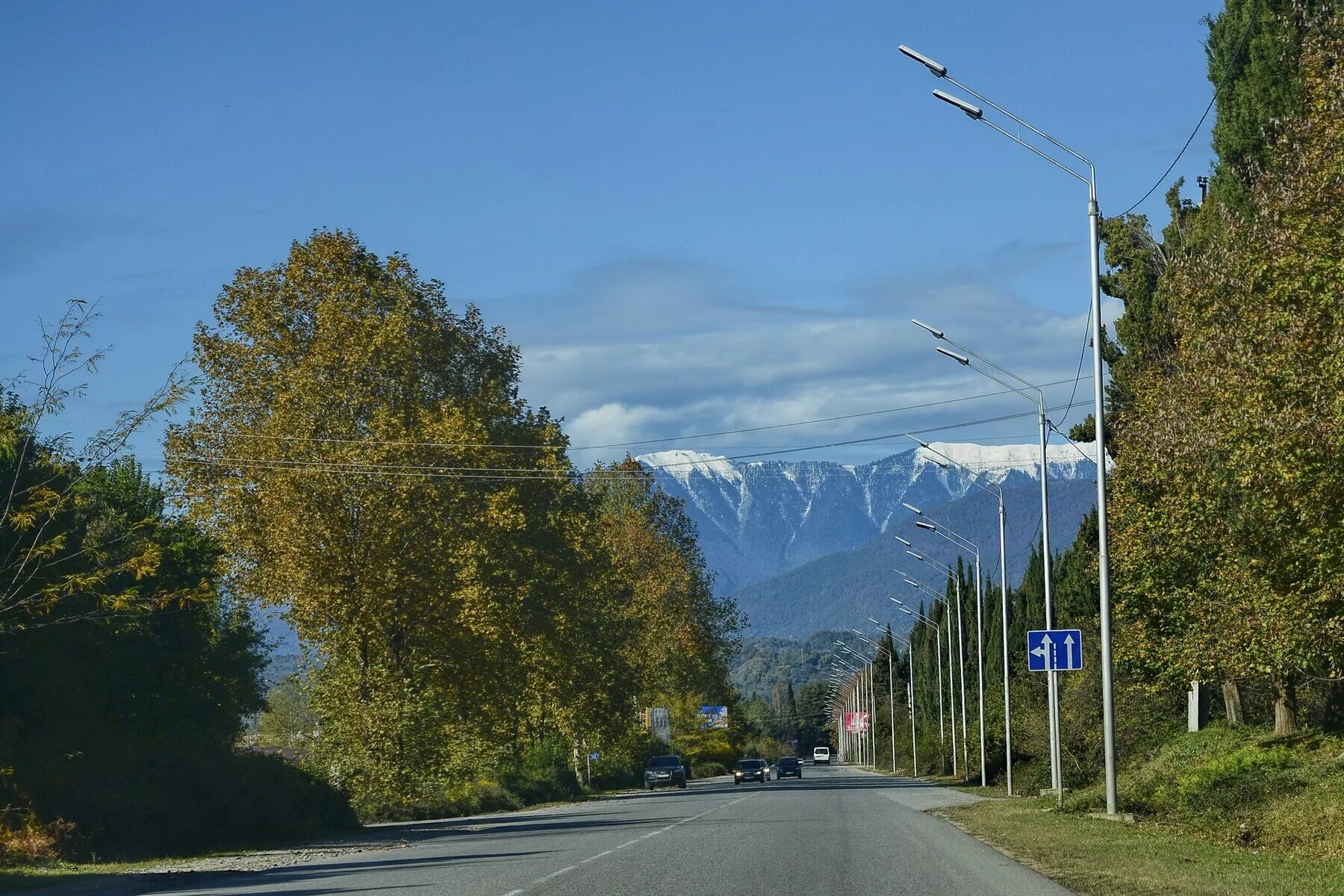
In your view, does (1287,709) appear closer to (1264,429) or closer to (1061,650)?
(1061,650)

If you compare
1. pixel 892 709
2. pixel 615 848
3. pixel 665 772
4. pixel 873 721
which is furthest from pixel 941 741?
pixel 615 848

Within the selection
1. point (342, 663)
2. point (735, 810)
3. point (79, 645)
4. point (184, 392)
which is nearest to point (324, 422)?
point (342, 663)

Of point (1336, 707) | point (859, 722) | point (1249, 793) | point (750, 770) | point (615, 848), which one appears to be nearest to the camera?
Answer: point (615, 848)

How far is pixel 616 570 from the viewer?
244ft

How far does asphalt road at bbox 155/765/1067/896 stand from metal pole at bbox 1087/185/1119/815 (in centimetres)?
316

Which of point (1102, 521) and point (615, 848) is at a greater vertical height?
point (1102, 521)

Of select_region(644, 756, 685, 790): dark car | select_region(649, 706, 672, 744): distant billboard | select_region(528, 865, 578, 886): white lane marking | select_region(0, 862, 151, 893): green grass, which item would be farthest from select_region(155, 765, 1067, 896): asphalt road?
select_region(649, 706, 672, 744): distant billboard

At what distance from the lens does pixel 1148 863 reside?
1984cm

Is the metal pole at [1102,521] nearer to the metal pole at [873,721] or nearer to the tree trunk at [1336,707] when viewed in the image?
the tree trunk at [1336,707]

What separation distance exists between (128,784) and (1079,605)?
1636 inches

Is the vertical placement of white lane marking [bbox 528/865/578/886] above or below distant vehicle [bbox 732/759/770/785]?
above

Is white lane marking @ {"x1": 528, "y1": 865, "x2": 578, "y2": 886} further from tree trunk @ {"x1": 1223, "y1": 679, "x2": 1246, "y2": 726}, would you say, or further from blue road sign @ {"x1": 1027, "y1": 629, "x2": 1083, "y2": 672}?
tree trunk @ {"x1": 1223, "y1": 679, "x2": 1246, "y2": 726}

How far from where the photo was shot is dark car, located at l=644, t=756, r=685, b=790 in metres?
80.6

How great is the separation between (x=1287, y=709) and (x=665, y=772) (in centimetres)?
4698
